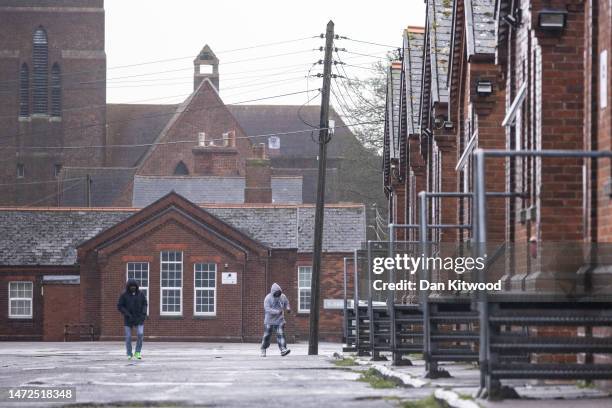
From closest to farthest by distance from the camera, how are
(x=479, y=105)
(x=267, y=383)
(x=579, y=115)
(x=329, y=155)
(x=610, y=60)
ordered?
1. (x=610, y=60)
2. (x=579, y=115)
3. (x=267, y=383)
4. (x=479, y=105)
5. (x=329, y=155)

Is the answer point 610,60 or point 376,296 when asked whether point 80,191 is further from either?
point 610,60

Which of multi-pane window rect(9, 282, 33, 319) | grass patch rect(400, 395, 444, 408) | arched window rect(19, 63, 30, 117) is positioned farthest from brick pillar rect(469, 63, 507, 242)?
arched window rect(19, 63, 30, 117)

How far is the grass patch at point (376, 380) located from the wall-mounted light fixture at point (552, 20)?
4229mm

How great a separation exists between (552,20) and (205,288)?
136ft

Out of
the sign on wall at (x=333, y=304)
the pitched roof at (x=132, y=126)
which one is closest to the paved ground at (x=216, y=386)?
the sign on wall at (x=333, y=304)

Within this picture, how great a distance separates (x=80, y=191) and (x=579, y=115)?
73820mm

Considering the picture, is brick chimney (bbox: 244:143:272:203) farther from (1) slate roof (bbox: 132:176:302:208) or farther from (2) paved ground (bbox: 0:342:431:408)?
(2) paved ground (bbox: 0:342:431:408)

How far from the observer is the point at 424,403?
1212cm

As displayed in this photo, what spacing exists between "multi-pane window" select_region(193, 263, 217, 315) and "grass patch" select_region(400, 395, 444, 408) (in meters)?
43.5

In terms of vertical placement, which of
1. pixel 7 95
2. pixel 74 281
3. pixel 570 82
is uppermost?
pixel 7 95

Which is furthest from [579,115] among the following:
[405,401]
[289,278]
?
[289,278]

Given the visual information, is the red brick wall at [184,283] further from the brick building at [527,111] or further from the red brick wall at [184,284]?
the brick building at [527,111]

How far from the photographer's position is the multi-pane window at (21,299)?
57.4 m

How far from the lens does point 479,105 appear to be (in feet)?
68.7
